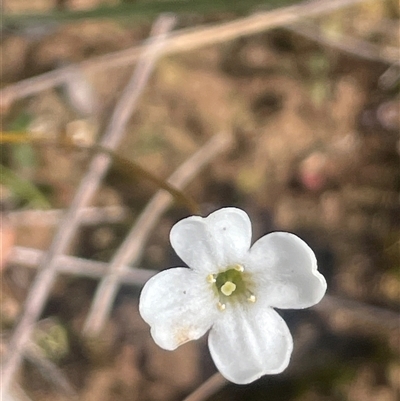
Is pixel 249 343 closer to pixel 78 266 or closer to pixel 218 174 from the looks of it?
pixel 78 266

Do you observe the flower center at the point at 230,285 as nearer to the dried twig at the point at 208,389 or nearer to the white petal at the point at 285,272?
the white petal at the point at 285,272

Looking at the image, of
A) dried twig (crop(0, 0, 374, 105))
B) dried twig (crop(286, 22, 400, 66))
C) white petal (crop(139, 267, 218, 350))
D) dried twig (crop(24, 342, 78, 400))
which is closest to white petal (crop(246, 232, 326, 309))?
white petal (crop(139, 267, 218, 350))

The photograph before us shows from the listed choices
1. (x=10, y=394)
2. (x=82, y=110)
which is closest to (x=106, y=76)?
(x=82, y=110)

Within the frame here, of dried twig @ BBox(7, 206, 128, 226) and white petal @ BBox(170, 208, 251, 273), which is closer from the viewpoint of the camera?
white petal @ BBox(170, 208, 251, 273)

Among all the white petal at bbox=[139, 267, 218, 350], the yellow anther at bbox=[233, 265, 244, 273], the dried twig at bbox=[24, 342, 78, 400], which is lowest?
the white petal at bbox=[139, 267, 218, 350]

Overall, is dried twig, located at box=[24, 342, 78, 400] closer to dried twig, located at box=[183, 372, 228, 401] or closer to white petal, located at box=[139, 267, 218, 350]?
dried twig, located at box=[183, 372, 228, 401]

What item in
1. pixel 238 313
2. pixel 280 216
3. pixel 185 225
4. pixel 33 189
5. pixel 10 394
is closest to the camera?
pixel 185 225

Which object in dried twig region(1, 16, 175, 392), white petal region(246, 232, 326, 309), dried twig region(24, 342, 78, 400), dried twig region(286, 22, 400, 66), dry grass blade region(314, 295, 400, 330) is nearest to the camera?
white petal region(246, 232, 326, 309)

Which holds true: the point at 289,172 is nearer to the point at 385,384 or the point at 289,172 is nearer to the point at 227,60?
the point at 227,60
